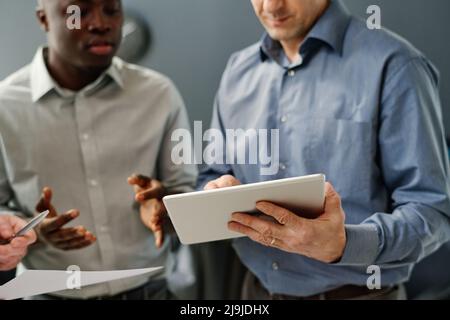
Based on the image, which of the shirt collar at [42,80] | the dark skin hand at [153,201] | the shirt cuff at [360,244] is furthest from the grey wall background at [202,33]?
the shirt cuff at [360,244]

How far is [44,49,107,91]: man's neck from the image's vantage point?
0.93 meters

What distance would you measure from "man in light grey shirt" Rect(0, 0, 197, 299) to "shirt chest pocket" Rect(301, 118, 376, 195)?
0.24 metres

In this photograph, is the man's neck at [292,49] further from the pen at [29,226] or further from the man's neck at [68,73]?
the pen at [29,226]

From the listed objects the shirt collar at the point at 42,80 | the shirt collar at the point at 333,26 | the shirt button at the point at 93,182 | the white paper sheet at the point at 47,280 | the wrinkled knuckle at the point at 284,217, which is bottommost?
the white paper sheet at the point at 47,280

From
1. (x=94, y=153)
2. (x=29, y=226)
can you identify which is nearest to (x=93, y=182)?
(x=94, y=153)

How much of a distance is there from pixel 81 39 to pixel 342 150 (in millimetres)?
475

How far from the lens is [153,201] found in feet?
3.07

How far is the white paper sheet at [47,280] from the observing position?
87 centimetres

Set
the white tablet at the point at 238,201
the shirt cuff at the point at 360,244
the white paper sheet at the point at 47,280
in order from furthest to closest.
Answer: the white paper sheet at the point at 47,280
the shirt cuff at the point at 360,244
the white tablet at the point at 238,201

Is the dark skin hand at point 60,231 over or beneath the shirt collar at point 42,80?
beneath

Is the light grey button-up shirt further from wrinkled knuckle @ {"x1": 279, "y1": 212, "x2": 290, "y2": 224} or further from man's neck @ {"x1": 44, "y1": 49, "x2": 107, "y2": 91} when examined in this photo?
wrinkled knuckle @ {"x1": 279, "y1": 212, "x2": 290, "y2": 224}

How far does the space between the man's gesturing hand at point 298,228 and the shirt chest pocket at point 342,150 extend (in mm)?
127

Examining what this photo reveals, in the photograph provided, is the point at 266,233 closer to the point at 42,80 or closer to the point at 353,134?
the point at 353,134
